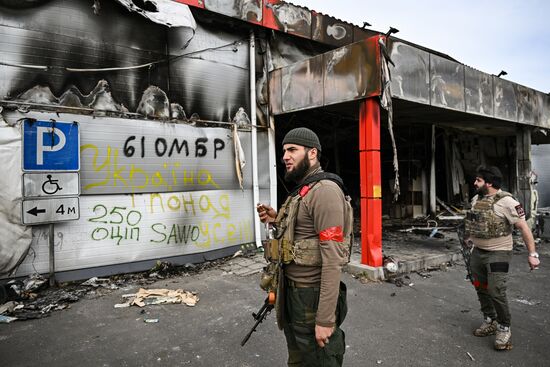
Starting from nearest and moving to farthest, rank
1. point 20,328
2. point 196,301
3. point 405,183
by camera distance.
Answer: point 20,328, point 196,301, point 405,183

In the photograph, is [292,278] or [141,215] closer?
[292,278]

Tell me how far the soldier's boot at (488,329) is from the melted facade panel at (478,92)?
4925 mm

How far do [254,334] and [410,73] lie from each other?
4993 millimetres

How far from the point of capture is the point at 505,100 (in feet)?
27.4

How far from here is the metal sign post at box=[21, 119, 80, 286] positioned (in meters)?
4.99

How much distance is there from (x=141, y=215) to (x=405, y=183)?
9352mm

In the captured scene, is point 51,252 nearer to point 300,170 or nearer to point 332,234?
point 300,170

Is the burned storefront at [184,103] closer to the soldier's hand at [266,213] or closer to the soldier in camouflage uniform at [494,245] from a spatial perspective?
the soldier in camouflage uniform at [494,245]

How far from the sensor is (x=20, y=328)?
4008 mm

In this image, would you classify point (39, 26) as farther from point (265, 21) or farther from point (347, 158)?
point (347, 158)

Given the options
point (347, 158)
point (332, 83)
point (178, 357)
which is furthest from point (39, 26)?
point (347, 158)

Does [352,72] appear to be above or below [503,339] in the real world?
above

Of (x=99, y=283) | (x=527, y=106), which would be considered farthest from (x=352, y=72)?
(x=527, y=106)

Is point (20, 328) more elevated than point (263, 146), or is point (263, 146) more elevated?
point (263, 146)
